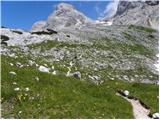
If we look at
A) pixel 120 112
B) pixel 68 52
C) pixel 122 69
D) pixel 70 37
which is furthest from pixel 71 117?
pixel 70 37

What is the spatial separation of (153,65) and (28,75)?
36.1m

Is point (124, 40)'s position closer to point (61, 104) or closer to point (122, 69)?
point (122, 69)

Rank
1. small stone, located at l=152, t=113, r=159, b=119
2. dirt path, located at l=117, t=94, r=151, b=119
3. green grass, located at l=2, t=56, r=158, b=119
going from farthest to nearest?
dirt path, located at l=117, t=94, r=151, b=119, small stone, located at l=152, t=113, r=159, b=119, green grass, located at l=2, t=56, r=158, b=119

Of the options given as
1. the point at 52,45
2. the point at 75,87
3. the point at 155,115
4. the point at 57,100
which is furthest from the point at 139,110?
the point at 52,45

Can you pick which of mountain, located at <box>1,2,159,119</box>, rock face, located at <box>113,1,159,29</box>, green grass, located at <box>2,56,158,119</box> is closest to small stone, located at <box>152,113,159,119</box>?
mountain, located at <box>1,2,159,119</box>

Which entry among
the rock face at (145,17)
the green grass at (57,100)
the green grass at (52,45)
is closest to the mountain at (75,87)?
the green grass at (57,100)

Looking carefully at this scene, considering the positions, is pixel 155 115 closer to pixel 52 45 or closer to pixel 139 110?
pixel 139 110

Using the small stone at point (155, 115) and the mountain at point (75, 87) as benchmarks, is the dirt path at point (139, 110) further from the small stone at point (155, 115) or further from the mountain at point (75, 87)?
the small stone at point (155, 115)

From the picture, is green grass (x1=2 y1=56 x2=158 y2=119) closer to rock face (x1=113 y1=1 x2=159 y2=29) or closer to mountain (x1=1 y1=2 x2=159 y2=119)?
mountain (x1=1 y1=2 x2=159 y2=119)

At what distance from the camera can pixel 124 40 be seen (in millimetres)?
80938

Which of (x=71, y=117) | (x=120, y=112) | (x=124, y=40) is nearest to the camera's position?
(x=71, y=117)

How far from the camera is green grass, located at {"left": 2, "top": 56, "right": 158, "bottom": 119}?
22.5 m

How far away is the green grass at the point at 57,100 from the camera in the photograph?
22500 millimetres

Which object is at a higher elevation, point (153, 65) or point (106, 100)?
point (106, 100)
